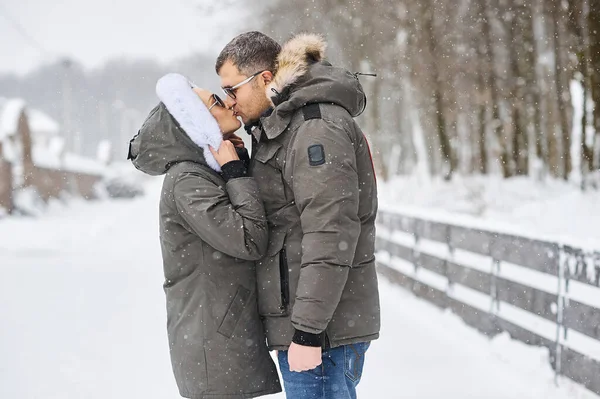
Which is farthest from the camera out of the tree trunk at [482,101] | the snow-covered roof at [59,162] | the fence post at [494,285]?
the snow-covered roof at [59,162]

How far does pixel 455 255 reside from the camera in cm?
761

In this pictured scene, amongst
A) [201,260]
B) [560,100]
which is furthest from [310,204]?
[560,100]

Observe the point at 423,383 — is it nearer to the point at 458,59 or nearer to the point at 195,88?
the point at 195,88

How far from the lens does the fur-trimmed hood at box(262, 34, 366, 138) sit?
2.70 m

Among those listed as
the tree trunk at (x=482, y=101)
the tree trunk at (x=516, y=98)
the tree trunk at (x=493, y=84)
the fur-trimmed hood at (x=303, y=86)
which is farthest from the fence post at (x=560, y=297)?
the tree trunk at (x=482, y=101)

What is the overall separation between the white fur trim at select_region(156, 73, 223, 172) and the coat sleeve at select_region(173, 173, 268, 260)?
6.5 inches

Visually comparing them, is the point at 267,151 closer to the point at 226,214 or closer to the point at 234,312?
the point at 226,214

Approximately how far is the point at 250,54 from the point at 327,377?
143cm

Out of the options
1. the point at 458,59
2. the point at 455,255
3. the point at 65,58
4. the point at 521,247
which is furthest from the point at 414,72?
the point at 65,58

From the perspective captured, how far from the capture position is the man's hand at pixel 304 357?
8.50 ft

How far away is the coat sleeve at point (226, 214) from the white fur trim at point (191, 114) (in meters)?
0.17

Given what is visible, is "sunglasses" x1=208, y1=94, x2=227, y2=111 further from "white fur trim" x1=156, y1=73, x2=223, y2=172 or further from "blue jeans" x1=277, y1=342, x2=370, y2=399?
"blue jeans" x1=277, y1=342, x2=370, y2=399

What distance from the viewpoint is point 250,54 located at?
9.63ft

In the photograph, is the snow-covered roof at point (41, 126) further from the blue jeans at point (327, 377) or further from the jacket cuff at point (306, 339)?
the jacket cuff at point (306, 339)
